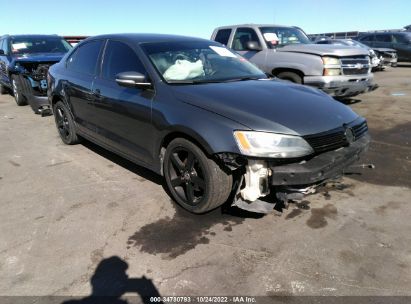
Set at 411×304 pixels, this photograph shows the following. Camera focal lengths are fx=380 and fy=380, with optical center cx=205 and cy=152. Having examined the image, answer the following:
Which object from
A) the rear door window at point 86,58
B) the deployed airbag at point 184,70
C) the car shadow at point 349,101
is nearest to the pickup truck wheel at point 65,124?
the rear door window at point 86,58

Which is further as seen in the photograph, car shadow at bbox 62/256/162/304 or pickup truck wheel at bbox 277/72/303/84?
pickup truck wheel at bbox 277/72/303/84

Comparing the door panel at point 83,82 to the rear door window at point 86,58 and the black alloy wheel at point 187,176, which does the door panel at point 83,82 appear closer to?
the rear door window at point 86,58

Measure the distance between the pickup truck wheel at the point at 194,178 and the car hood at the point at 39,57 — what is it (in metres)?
6.09

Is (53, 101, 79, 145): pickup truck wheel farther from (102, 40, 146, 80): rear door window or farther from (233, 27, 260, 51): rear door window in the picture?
(233, 27, 260, 51): rear door window

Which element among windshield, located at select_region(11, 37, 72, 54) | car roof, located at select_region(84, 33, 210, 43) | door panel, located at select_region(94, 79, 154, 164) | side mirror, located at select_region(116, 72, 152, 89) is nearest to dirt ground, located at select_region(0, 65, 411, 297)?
door panel, located at select_region(94, 79, 154, 164)

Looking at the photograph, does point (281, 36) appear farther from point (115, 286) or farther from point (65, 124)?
point (115, 286)

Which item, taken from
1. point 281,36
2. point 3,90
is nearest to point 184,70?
point 281,36

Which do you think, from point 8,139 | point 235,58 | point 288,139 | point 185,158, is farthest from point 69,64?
point 288,139

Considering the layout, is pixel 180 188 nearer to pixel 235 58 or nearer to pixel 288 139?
pixel 288 139

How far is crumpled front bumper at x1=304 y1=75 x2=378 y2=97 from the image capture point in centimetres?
730

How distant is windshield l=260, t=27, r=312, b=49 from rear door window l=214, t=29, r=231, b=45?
864 mm

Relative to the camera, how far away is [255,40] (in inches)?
336

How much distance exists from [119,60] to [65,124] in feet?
6.92

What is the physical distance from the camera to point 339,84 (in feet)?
24.3
